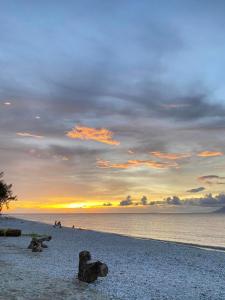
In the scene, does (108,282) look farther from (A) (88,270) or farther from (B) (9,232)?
(B) (9,232)

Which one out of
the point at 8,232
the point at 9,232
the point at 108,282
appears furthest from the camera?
the point at 9,232

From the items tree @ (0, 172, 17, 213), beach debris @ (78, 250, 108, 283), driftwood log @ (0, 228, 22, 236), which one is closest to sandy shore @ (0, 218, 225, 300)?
beach debris @ (78, 250, 108, 283)

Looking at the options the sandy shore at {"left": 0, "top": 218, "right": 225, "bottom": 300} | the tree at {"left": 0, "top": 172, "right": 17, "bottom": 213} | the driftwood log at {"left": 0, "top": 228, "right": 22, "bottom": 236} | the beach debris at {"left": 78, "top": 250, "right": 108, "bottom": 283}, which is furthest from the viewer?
the tree at {"left": 0, "top": 172, "right": 17, "bottom": 213}

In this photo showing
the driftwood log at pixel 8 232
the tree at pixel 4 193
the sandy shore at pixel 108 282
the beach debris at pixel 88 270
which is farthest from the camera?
the tree at pixel 4 193

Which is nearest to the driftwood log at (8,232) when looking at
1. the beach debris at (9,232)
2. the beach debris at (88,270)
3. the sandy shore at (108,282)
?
the beach debris at (9,232)

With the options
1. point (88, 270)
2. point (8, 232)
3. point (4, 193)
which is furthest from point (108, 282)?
point (4, 193)

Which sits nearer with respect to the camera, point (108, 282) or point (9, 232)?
point (108, 282)

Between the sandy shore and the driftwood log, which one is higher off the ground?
the driftwood log

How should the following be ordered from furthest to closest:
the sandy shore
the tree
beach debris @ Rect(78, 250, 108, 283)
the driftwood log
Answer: the tree → the driftwood log → beach debris @ Rect(78, 250, 108, 283) → the sandy shore

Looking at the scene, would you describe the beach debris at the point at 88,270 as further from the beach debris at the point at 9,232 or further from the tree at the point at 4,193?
the tree at the point at 4,193

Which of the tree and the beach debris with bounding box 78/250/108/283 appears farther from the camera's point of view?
the tree

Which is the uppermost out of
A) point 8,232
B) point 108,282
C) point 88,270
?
point 8,232

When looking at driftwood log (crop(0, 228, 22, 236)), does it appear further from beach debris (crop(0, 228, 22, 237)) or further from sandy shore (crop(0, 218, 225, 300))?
sandy shore (crop(0, 218, 225, 300))

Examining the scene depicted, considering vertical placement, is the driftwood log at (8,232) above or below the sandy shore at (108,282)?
above
